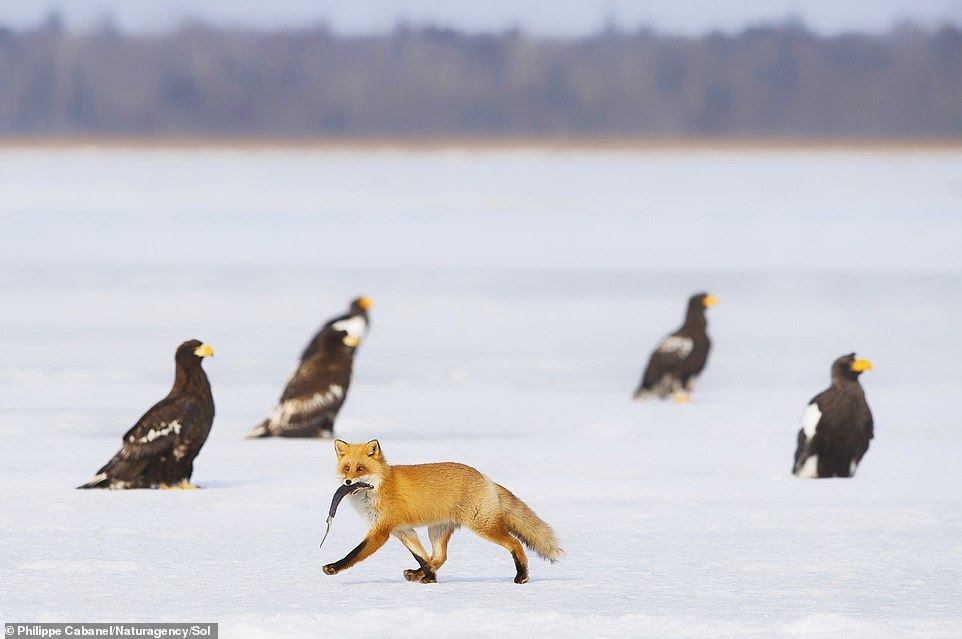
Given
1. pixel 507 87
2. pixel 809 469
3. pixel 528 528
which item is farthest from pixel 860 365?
pixel 507 87

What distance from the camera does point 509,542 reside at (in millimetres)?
4242

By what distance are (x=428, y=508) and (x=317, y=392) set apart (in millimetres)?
3942

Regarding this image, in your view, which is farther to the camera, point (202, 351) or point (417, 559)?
point (202, 351)

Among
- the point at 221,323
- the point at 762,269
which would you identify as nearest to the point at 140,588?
the point at 221,323

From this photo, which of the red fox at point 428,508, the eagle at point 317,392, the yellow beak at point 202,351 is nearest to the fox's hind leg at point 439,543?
the red fox at point 428,508

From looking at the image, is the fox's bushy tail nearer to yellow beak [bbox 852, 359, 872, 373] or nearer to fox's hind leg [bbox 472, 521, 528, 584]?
fox's hind leg [bbox 472, 521, 528, 584]

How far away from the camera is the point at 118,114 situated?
307 feet

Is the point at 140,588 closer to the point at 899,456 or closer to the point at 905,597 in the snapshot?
the point at 905,597

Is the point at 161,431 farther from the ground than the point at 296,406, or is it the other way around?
the point at 296,406

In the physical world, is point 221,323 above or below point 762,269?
below

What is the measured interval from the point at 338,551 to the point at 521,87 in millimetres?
100900

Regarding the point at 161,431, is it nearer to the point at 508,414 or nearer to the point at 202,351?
the point at 202,351

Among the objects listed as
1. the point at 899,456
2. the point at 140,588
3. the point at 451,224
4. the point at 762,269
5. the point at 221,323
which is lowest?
the point at 140,588

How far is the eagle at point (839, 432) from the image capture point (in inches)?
266
